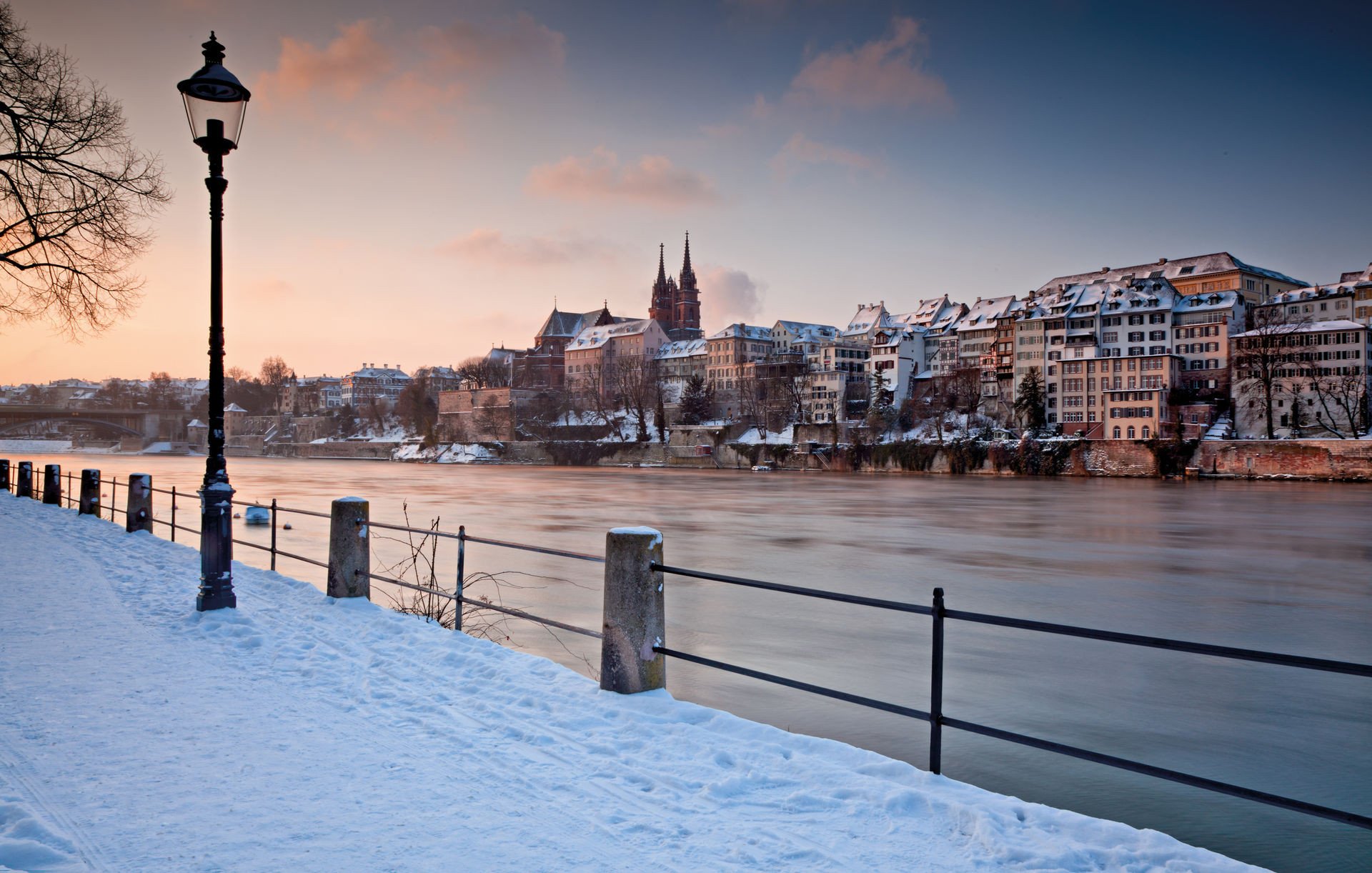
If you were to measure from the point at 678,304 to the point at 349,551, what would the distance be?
499 feet

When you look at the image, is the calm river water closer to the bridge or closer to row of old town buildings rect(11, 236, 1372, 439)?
row of old town buildings rect(11, 236, 1372, 439)

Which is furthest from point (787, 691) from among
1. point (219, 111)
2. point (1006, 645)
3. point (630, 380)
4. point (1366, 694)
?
point (630, 380)

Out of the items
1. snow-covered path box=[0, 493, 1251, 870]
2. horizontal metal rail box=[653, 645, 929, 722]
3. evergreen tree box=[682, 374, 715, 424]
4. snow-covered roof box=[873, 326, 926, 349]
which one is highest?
snow-covered roof box=[873, 326, 926, 349]

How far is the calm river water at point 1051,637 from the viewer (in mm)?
8000

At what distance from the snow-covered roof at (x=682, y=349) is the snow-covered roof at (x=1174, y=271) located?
4848 centimetres

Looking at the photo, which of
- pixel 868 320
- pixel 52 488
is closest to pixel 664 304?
pixel 868 320

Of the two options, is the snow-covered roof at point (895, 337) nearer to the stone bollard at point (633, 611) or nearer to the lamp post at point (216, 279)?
the lamp post at point (216, 279)

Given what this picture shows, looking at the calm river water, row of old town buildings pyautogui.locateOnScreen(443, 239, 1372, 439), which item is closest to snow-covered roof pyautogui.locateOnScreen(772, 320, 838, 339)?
row of old town buildings pyautogui.locateOnScreen(443, 239, 1372, 439)

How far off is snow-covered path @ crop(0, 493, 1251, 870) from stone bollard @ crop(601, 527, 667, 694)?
8.3 inches

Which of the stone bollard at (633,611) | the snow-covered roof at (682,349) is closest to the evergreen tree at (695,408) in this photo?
the snow-covered roof at (682,349)

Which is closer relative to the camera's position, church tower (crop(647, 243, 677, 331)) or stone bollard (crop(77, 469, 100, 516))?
stone bollard (crop(77, 469, 100, 516))

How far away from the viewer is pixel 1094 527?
115 feet

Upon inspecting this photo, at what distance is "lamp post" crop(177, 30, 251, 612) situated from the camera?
8.92m

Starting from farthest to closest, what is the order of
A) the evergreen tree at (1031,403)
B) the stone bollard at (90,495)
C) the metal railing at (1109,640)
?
the evergreen tree at (1031,403)
the stone bollard at (90,495)
the metal railing at (1109,640)
